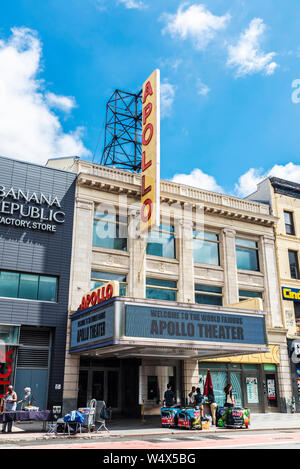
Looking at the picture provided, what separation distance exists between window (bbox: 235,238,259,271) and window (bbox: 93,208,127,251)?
900cm

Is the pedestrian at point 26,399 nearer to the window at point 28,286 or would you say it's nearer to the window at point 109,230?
the window at point 28,286

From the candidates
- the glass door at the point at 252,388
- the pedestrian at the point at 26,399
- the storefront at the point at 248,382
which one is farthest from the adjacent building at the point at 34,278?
the glass door at the point at 252,388

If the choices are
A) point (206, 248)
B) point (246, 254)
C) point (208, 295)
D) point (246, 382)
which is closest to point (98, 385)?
point (208, 295)

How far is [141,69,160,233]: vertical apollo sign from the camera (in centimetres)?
2491

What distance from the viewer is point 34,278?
24234mm

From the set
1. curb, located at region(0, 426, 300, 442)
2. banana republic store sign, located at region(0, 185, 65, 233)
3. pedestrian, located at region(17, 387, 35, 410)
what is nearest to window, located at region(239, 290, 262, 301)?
curb, located at region(0, 426, 300, 442)

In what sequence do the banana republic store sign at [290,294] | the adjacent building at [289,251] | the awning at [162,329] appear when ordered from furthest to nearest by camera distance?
the banana republic store sign at [290,294], the adjacent building at [289,251], the awning at [162,329]

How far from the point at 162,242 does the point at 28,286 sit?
917 centimetres

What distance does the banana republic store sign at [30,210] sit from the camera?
78.4 ft

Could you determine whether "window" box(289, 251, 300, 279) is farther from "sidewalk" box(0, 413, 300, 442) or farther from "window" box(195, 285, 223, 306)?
"sidewalk" box(0, 413, 300, 442)

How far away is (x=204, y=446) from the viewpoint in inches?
528

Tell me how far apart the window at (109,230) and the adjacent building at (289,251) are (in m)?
12.3

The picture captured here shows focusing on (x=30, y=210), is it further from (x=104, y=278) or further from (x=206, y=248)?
(x=206, y=248)
